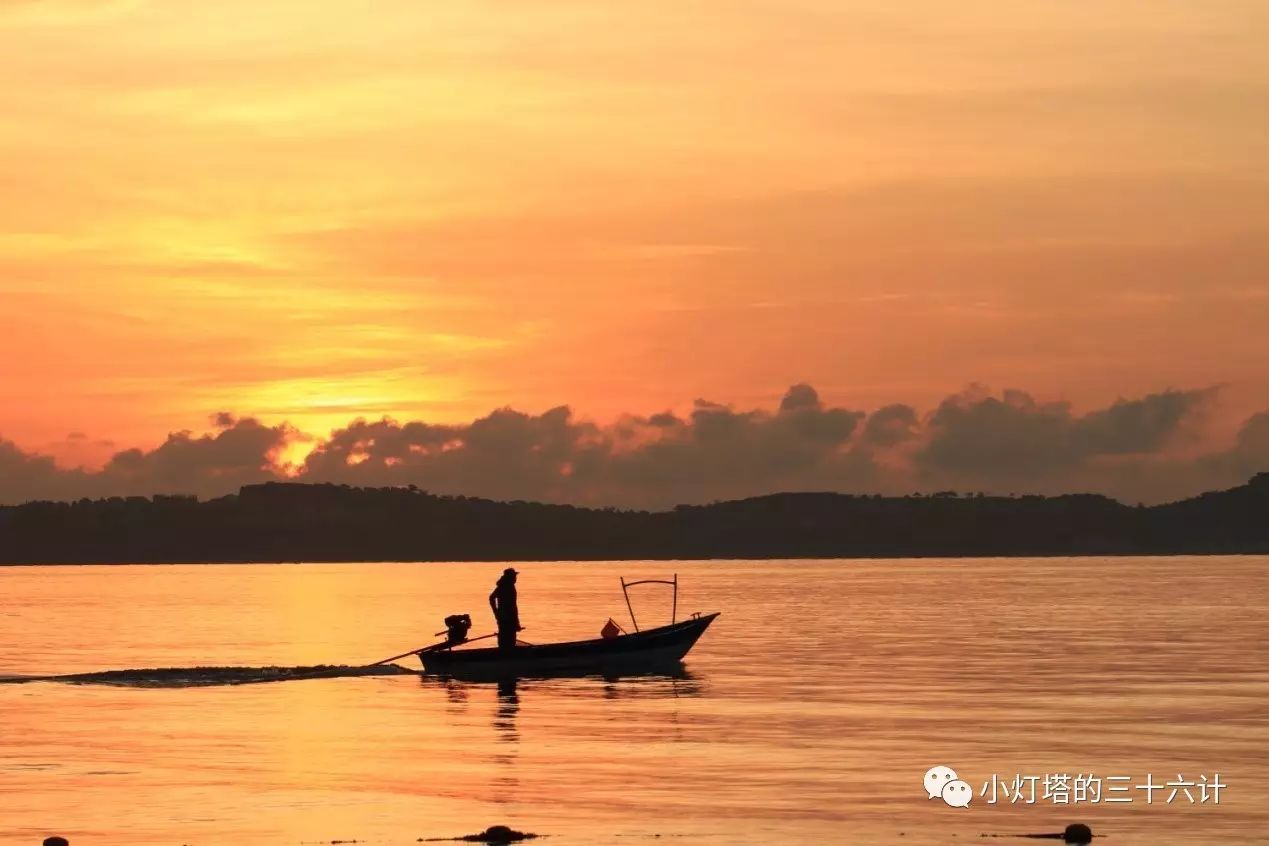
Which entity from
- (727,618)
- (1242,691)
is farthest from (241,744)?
(727,618)

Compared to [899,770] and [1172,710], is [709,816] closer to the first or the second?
[899,770]

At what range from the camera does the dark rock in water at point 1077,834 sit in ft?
81.5

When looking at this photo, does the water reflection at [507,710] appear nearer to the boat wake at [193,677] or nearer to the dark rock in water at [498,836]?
the boat wake at [193,677]

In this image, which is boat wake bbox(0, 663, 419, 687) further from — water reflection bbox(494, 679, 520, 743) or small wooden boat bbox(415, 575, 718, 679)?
water reflection bbox(494, 679, 520, 743)

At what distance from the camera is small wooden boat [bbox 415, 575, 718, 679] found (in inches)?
2168

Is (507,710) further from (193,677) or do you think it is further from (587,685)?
(193,677)

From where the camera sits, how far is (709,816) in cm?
2769

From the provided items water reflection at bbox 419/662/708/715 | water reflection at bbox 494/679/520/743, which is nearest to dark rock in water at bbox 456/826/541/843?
water reflection at bbox 494/679/520/743

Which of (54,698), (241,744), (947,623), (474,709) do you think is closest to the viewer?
(241,744)

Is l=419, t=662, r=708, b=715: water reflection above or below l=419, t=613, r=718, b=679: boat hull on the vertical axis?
below

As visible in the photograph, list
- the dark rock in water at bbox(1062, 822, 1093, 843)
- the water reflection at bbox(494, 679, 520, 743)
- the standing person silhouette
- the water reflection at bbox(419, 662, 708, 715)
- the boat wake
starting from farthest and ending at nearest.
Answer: the boat wake
the standing person silhouette
the water reflection at bbox(419, 662, 708, 715)
the water reflection at bbox(494, 679, 520, 743)
the dark rock in water at bbox(1062, 822, 1093, 843)

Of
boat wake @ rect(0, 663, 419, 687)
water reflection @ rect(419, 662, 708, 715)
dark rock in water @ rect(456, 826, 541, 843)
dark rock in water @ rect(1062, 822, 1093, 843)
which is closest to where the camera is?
dark rock in water @ rect(1062, 822, 1093, 843)

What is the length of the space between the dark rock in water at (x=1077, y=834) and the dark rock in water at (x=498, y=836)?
724 centimetres

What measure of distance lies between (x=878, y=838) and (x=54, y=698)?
103ft
